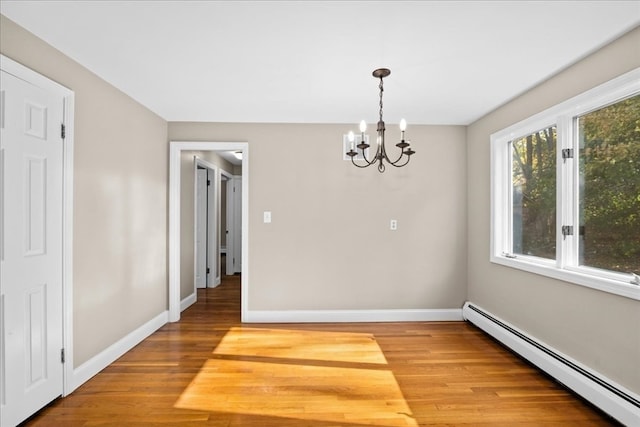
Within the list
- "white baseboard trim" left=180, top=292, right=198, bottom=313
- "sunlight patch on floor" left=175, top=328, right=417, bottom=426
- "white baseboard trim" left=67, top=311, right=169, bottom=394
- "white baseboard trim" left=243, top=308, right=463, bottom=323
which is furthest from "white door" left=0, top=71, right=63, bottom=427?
"white baseboard trim" left=180, top=292, right=198, bottom=313

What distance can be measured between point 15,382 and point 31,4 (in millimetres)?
2089

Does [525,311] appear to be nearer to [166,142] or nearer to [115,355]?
[115,355]

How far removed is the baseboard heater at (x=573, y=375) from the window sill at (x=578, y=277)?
571mm

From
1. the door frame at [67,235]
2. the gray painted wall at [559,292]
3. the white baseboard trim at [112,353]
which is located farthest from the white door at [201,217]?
the gray painted wall at [559,292]

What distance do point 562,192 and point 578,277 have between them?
65 centimetres

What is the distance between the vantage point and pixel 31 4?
73.8 inches

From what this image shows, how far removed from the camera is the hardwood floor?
224cm

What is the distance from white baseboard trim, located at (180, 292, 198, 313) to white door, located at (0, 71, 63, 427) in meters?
2.20

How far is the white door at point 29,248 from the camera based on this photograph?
1986 millimetres

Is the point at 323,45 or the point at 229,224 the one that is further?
the point at 229,224

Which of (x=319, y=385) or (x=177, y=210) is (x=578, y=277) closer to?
(x=319, y=385)

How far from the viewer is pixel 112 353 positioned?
3039 mm

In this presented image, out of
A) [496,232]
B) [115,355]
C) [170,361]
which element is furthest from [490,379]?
[115,355]

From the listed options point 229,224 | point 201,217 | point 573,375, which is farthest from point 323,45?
point 229,224
